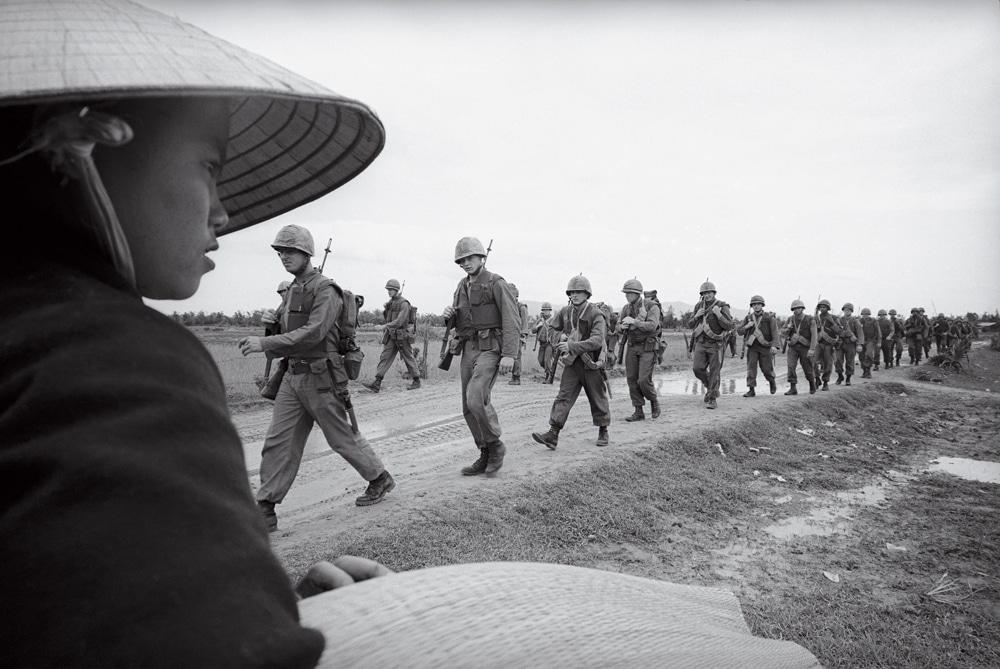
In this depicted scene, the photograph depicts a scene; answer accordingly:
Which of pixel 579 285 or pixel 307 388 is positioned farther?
pixel 579 285

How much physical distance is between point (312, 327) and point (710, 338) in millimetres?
10018

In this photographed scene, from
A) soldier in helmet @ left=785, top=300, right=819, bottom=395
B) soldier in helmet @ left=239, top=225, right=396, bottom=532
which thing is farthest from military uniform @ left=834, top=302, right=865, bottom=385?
soldier in helmet @ left=239, top=225, right=396, bottom=532

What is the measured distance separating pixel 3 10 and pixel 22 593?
0.70 metres

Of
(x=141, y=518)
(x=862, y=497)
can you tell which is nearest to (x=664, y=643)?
(x=141, y=518)

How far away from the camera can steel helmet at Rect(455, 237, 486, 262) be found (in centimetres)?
721

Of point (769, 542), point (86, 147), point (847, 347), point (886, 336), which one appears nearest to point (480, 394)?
point (769, 542)

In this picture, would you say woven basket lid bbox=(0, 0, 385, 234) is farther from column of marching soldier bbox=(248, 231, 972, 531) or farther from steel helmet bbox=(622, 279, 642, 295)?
steel helmet bbox=(622, 279, 642, 295)

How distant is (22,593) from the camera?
499 mm

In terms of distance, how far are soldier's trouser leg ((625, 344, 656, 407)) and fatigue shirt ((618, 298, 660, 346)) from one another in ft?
0.62

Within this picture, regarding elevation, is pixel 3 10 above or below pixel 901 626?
above

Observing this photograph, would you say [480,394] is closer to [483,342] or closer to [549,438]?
[483,342]

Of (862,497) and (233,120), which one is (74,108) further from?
(862,497)

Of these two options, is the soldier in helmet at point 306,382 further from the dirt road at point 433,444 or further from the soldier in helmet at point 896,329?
the soldier in helmet at point 896,329

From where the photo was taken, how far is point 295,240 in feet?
18.8
